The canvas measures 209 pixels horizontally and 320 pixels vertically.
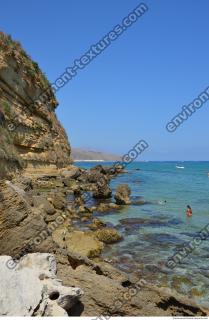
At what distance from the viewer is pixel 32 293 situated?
5.90 m

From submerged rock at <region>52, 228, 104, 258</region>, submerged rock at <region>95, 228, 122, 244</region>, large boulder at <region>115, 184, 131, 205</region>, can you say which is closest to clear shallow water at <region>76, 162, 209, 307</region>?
submerged rock at <region>95, 228, 122, 244</region>

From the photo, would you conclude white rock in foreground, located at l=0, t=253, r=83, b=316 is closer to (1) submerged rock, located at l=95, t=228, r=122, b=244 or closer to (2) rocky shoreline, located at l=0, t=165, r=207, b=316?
(2) rocky shoreline, located at l=0, t=165, r=207, b=316

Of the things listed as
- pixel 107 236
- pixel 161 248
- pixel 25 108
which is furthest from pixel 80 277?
pixel 25 108

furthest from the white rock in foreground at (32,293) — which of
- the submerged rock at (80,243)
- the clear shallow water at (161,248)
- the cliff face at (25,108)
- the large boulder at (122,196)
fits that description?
the large boulder at (122,196)

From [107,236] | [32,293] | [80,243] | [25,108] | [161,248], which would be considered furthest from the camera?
[25,108]

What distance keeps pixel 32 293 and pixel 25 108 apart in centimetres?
3694

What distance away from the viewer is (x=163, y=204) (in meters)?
33.7

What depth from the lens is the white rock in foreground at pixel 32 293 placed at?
5.54 m

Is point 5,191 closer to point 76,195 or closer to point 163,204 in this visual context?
point 163,204

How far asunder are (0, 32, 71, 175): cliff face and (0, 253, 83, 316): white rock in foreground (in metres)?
21.3

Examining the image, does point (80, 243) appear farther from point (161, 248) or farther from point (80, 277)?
point (80, 277)

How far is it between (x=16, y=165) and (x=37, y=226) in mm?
19478

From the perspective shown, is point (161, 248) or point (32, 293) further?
point (161, 248)

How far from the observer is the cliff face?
1409 inches
